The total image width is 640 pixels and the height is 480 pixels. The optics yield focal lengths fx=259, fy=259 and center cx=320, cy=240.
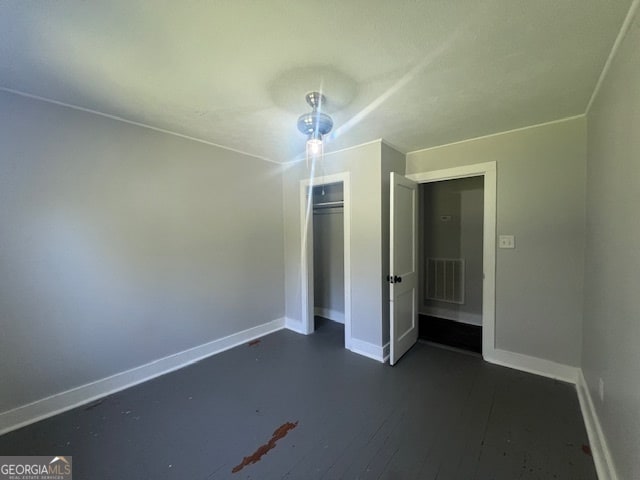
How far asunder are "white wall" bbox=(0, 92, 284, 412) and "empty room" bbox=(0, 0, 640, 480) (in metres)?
0.02

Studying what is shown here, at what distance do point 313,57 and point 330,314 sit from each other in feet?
11.2

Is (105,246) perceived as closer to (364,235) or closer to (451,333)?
(364,235)

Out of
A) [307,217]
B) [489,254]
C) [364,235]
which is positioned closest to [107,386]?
[307,217]

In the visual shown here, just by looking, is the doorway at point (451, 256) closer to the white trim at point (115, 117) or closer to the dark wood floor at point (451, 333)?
the dark wood floor at point (451, 333)

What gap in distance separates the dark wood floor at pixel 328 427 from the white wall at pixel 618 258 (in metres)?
0.42

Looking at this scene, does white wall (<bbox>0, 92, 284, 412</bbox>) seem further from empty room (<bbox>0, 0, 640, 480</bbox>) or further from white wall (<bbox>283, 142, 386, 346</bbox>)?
white wall (<bbox>283, 142, 386, 346</bbox>)

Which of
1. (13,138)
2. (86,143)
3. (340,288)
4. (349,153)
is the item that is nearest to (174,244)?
(86,143)

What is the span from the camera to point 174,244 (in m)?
2.58

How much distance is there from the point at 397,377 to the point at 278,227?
2.28 m

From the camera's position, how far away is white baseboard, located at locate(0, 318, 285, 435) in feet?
5.93

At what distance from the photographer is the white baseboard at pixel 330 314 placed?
3.94 metres

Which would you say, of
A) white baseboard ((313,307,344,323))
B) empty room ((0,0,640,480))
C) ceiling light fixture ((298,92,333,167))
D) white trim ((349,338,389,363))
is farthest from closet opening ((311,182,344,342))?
ceiling light fixture ((298,92,333,167))

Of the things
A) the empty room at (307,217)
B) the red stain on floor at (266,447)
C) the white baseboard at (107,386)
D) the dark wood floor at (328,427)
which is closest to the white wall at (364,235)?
the empty room at (307,217)

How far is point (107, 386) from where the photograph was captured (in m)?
2.17
